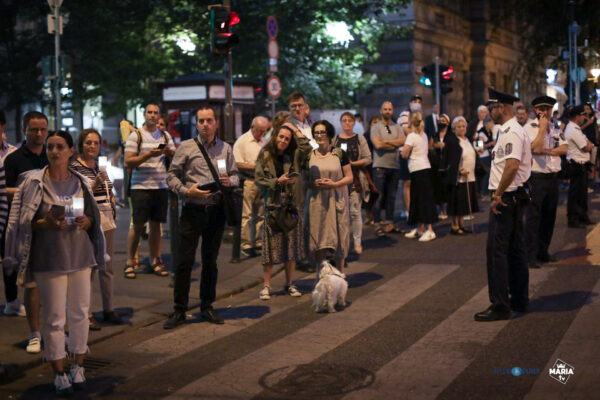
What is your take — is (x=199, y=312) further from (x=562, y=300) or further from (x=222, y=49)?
(x=222, y=49)

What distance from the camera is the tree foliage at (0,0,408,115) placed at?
24.6 m

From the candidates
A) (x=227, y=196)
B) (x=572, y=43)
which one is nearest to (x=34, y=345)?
(x=227, y=196)

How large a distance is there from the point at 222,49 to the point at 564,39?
2312cm

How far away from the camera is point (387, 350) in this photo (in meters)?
6.96

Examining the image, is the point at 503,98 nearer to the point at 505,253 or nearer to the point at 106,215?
the point at 505,253

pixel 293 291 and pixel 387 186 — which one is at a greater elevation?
pixel 387 186

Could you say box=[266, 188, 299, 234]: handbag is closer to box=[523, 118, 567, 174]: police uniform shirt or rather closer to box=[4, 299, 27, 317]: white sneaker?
box=[4, 299, 27, 317]: white sneaker

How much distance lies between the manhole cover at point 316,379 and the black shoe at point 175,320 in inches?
74.0

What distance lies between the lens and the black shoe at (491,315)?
784cm

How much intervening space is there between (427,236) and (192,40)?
1419 cm

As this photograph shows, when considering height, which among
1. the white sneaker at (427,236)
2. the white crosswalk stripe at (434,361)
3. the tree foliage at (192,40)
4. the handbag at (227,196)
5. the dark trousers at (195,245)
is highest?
the tree foliage at (192,40)

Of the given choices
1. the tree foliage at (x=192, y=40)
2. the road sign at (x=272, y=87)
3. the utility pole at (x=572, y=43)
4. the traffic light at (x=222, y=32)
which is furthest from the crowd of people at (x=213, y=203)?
the utility pole at (x=572, y=43)

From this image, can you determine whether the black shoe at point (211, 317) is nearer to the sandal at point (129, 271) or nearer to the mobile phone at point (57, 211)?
the sandal at point (129, 271)

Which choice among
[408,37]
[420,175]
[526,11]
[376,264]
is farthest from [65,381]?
[526,11]
